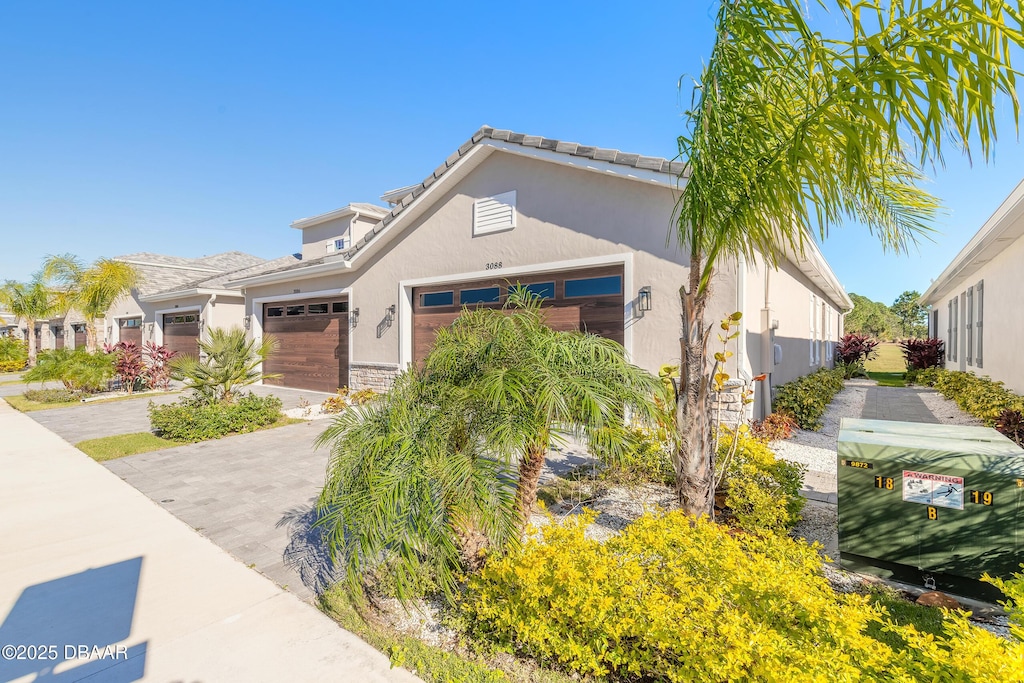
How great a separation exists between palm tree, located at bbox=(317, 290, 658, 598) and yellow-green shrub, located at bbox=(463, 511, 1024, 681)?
1.29ft

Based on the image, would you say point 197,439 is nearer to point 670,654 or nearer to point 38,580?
point 38,580

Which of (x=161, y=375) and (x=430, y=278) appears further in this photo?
(x=161, y=375)

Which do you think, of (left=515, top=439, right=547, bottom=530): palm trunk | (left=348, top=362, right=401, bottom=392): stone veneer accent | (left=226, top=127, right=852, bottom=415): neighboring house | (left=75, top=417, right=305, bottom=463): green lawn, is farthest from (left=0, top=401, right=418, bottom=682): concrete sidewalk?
(left=348, top=362, right=401, bottom=392): stone veneer accent

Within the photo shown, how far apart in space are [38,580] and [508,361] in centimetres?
436

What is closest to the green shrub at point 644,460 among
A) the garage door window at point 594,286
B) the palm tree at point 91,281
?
the garage door window at point 594,286

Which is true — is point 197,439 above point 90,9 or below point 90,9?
below

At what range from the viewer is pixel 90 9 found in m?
9.62

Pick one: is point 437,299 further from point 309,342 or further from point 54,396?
point 54,396

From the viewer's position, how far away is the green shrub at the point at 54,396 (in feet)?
44.2

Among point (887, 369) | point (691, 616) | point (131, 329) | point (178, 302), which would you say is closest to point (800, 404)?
point (691, 616)

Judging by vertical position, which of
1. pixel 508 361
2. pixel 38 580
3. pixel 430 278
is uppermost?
pixel 430 278

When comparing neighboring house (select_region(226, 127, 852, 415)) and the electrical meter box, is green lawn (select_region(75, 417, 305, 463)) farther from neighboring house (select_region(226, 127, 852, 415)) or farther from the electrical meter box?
the electrical meter box

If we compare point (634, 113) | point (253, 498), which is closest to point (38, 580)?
point (253, 498)

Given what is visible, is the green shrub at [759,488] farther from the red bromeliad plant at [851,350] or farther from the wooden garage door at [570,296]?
the red bromeliad plant at [851,350]
